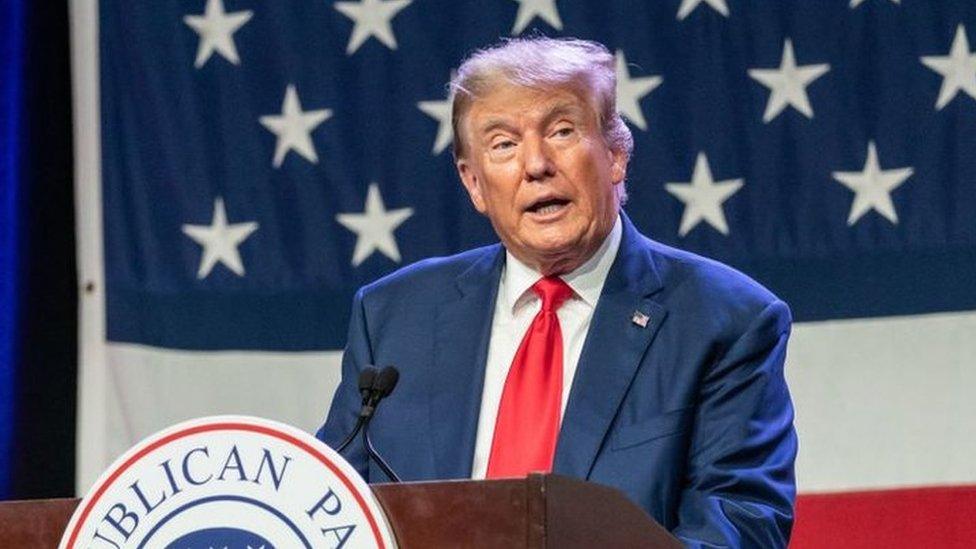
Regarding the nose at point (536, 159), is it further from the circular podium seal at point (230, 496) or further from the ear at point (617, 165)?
the circular podium seal at point (230, 496)

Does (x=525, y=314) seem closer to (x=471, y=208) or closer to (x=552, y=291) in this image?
(x=552, y=291)

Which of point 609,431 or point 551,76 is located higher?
point 551,76

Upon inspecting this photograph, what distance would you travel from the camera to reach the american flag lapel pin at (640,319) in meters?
2.54

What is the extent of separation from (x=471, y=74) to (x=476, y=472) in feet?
1.97

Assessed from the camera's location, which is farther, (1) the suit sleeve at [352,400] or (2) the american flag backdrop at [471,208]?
(2) the american flag backdrop at [471,208]

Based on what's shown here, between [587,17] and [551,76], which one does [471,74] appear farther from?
[587,17]

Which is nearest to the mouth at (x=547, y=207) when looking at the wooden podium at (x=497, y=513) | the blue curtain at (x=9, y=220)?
the wooden podium at (x=497, y=513)

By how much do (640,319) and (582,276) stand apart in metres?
0.15

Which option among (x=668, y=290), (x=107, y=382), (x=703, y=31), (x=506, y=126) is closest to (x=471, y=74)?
(x=506, y=126)

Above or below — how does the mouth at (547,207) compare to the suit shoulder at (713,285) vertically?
above

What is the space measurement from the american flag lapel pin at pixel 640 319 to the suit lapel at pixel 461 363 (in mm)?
235

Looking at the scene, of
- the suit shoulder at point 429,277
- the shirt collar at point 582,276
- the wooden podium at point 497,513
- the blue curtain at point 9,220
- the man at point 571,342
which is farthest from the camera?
the blue curtain at point 9,220

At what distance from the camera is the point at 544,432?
248cm

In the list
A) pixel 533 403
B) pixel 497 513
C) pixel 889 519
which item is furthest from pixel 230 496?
pixel 889 519
